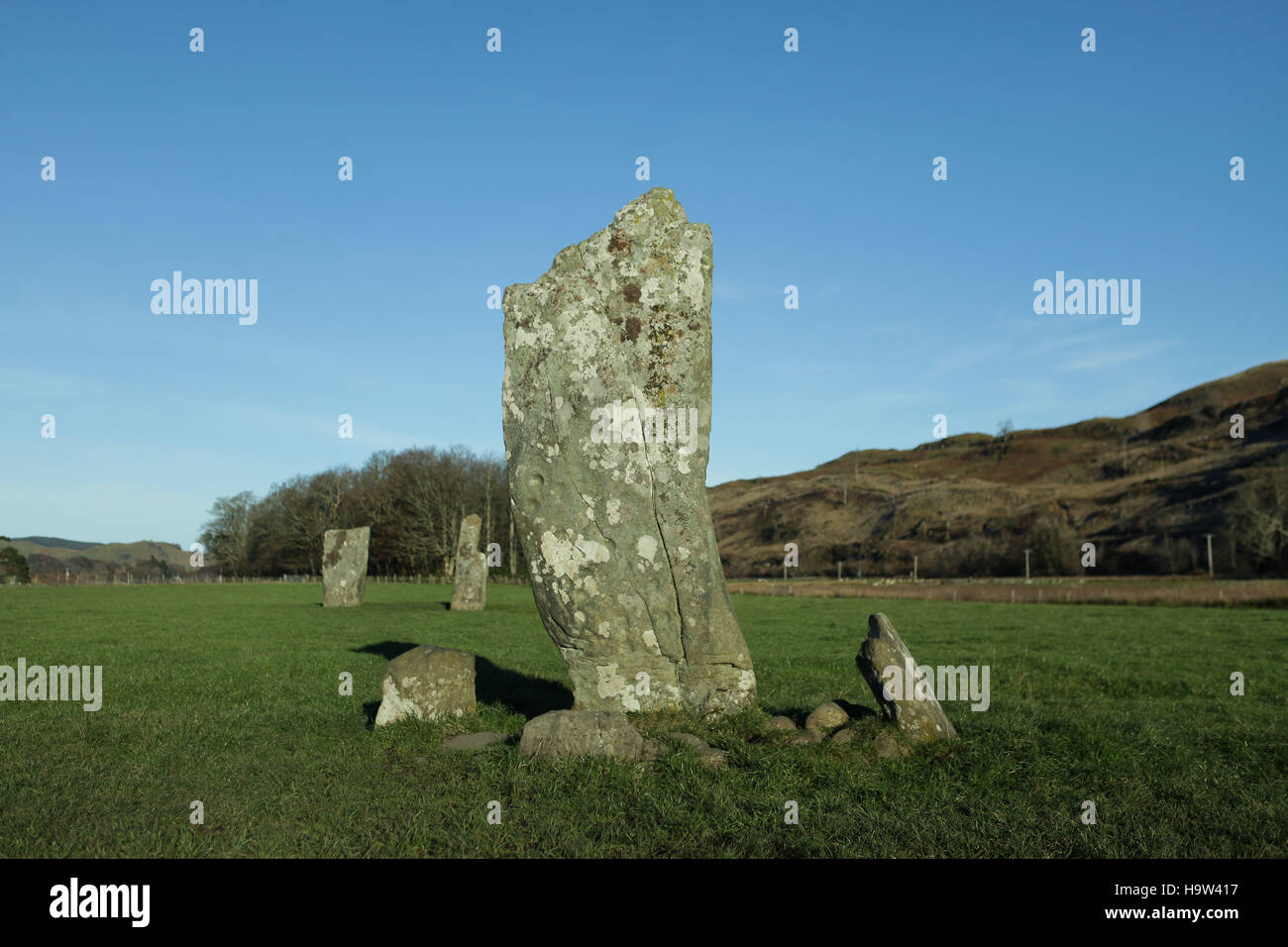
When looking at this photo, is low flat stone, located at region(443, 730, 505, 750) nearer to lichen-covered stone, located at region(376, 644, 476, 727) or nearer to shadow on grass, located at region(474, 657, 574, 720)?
lichen-covered stone, located at region(376, 644, 476, 727)

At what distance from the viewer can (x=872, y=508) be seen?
433ft

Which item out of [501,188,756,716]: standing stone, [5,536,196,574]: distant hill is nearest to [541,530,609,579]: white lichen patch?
[501,188,756,716]: standing stone

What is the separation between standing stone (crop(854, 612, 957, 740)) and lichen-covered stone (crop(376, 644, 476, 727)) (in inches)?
168

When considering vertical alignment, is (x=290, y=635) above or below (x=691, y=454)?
below

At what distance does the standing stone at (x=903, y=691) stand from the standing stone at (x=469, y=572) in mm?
23761

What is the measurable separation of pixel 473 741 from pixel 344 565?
25.3 m

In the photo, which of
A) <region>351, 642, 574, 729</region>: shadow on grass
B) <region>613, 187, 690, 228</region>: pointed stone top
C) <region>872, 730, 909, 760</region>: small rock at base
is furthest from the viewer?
<region>351, 642, 574, 729</region>: shadow on grass

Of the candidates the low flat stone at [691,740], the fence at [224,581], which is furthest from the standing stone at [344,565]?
the low flat stone at [691,740]

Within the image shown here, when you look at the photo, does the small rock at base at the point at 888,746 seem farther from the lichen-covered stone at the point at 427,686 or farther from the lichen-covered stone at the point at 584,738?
the lichen-covered stone at the point at 427,686

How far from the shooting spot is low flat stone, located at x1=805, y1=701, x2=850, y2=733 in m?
8.41

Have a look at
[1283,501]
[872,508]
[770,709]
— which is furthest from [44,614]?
[872,508]

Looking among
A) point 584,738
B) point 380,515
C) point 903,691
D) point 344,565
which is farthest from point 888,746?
point 380,515
